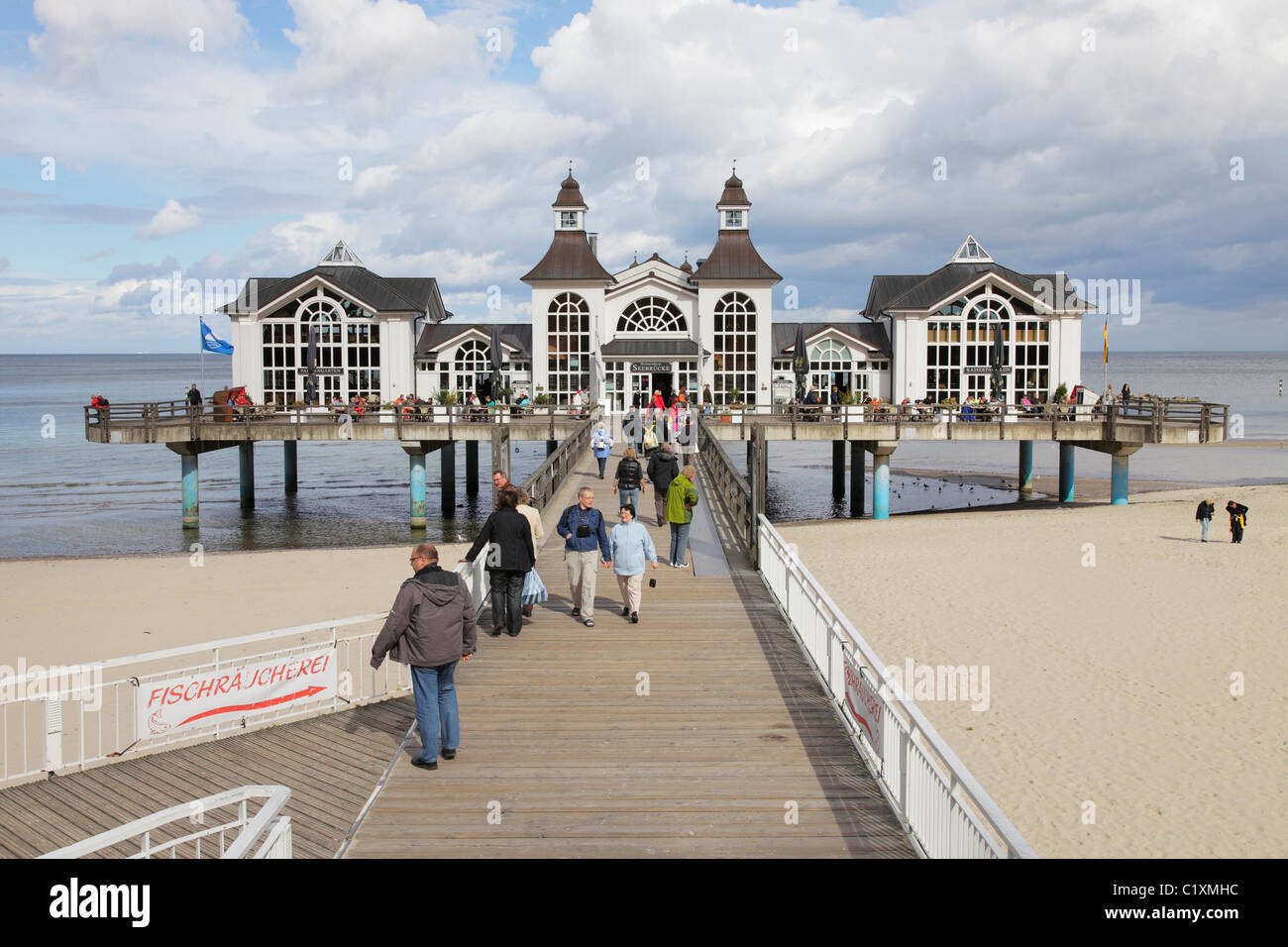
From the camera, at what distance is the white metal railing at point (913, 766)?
507 centimetres

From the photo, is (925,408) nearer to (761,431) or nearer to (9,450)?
(761,431)

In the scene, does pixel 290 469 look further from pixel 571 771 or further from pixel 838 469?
pixel 571 771

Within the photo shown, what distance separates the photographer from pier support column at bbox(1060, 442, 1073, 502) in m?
36.2

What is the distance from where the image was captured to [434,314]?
4781 cm

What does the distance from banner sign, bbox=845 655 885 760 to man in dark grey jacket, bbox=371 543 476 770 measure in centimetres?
282

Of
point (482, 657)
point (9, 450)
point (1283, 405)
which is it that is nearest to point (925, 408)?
point (482, 657)

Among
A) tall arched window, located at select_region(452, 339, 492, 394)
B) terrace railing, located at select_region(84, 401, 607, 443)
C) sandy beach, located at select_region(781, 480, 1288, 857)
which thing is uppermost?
tall arched window, located at select_region(452, 339, 492, 394)

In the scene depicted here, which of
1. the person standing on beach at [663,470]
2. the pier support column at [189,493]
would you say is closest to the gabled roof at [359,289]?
the pier support column at [189,493]

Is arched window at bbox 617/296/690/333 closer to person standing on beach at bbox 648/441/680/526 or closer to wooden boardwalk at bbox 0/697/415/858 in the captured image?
person standing on beach at bbox 648/441/680/526

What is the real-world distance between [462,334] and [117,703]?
1448 inches

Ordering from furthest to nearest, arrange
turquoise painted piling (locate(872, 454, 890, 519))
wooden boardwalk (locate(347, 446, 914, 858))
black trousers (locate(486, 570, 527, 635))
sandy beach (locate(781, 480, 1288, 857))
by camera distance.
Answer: turquoise painted piling (locate(872, 454, 890, 519))
black trousers (locate(486, 570, 527, 635))
sandy beach (locate(781, 480, 1288, 857))
wooden boardwalk (locate(347, 446, 914, 858))

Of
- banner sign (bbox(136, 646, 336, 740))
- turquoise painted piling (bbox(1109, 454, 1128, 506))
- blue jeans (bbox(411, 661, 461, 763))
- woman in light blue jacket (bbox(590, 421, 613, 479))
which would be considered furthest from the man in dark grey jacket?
turquoise painted piling (bbox(1109, 454, 1128, 506))

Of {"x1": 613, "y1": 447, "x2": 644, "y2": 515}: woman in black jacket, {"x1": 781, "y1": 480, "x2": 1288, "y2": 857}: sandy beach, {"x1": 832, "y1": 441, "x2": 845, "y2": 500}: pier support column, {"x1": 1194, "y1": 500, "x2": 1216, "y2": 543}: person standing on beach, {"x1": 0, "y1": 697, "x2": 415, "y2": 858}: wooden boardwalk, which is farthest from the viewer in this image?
{"x1": 832, "y1": 441, "x2": 845, "y2": 500}: pier support column

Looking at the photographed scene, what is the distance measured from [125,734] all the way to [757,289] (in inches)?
1392
